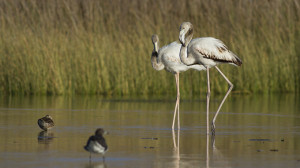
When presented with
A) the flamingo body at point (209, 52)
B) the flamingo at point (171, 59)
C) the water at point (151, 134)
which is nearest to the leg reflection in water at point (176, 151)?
the water at point (151, 134)

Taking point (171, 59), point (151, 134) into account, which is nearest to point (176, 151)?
point (151, 134)

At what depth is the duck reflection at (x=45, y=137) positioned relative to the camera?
877 centimetres

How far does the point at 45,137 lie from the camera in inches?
361

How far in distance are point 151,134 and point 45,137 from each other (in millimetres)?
1461

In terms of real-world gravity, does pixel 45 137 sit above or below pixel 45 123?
below

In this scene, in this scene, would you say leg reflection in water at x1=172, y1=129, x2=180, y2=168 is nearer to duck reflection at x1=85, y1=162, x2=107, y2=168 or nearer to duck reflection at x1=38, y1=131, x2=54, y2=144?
duck reflection at x1=85, y1=162, x2=107, y2=168

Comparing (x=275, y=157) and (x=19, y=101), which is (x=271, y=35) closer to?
(x=19, y=101)

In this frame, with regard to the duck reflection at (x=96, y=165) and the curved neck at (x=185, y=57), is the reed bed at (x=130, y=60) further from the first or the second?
the duck reflection at (x=96, y=165)

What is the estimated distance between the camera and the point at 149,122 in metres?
11.2

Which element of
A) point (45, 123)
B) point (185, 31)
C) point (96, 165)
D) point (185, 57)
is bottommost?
point (96, 165)

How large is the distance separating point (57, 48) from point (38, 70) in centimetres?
83

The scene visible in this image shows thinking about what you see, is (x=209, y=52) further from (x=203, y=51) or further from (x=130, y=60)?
(x=130, y=60)

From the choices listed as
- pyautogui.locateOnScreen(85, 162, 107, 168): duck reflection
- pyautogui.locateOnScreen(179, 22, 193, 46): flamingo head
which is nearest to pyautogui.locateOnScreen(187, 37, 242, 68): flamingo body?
pyautogui.locateOnScreen(179, 22, 193, 46): flamingo head

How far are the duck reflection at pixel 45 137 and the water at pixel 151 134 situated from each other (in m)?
0.01
